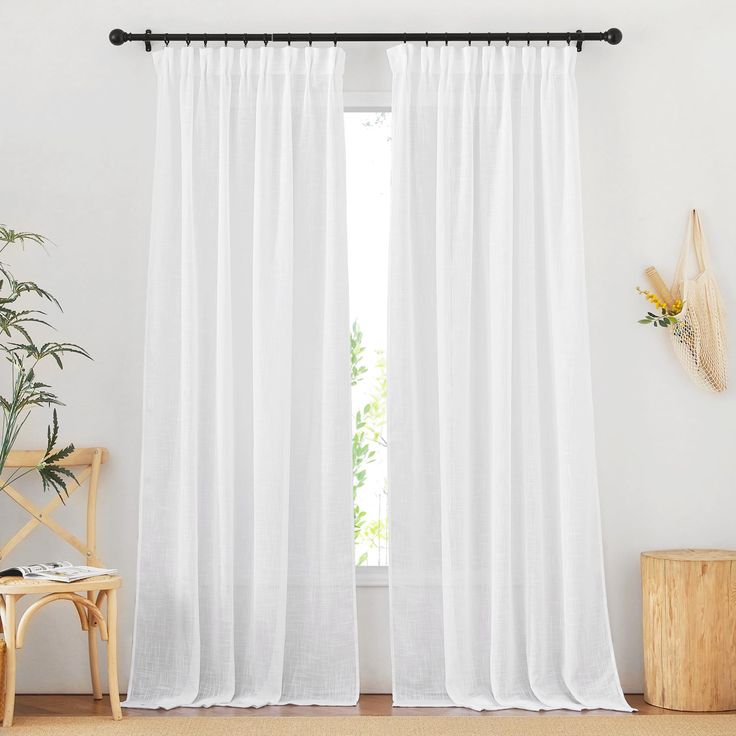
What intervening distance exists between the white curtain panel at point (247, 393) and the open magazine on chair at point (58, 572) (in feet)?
0.70

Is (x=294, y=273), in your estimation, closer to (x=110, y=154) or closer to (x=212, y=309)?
(x=212, y=309)

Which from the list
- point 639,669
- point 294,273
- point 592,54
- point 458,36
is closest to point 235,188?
point 294,273

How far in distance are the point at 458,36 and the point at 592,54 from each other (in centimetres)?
53

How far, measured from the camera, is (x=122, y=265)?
3.06 m

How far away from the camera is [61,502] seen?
115 inches

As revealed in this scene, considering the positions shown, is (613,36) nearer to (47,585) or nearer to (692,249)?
(692,249)

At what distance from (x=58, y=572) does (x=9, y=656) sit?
28 cm

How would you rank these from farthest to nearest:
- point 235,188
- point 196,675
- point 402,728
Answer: point 235,188, point 196,675, point 402,728

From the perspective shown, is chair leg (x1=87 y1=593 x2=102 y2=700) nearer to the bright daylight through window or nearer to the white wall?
the white wall

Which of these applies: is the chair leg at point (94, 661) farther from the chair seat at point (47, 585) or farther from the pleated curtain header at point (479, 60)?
the pleated curtain header at point (479, 60)

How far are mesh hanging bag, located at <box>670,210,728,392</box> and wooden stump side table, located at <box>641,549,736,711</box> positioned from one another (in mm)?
663

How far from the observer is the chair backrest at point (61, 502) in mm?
2865

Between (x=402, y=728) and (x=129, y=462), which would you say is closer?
(x=402, y=728)

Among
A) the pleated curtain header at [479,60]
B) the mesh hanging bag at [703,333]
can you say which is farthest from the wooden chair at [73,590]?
the mesh hanging bag at [703,333]
